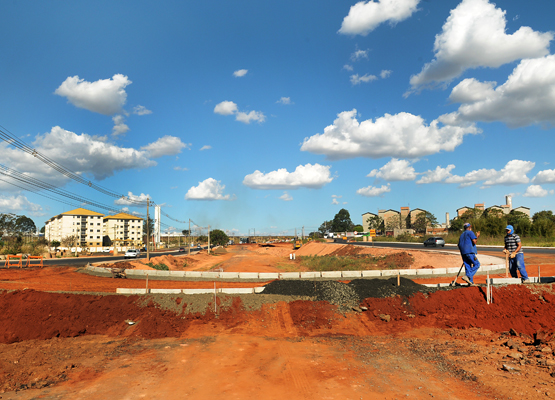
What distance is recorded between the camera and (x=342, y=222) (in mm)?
139125

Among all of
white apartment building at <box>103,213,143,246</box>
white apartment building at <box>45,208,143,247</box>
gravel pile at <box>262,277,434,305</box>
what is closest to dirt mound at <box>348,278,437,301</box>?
gravel pile at <box>262,277,434,305</box>

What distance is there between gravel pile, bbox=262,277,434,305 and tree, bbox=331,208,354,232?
125414 millimetres

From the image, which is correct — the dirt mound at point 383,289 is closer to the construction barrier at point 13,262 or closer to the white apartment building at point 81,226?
the construction barrier at point 13,262

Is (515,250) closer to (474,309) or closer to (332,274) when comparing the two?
(474,309)

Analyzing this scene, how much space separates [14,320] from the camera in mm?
11164

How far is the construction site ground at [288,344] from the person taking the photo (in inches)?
261

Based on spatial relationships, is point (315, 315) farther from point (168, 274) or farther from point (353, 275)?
point (168, 274)

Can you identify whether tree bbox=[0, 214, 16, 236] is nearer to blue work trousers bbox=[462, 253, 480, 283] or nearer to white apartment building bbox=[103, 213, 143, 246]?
white apartment building bbox=[103, 213, 143, 246]

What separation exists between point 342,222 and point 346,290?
12840 centimetres

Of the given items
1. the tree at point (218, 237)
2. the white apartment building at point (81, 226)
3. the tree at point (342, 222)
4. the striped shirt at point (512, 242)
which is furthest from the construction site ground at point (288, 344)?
the tree at point (342, 222)

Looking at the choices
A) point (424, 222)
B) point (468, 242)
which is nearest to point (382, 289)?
point (468, 242)

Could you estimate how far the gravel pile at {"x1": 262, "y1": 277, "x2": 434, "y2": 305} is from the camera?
12.8m

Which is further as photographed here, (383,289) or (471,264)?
(383,289)

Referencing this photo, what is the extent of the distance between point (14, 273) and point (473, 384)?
1320 inches
